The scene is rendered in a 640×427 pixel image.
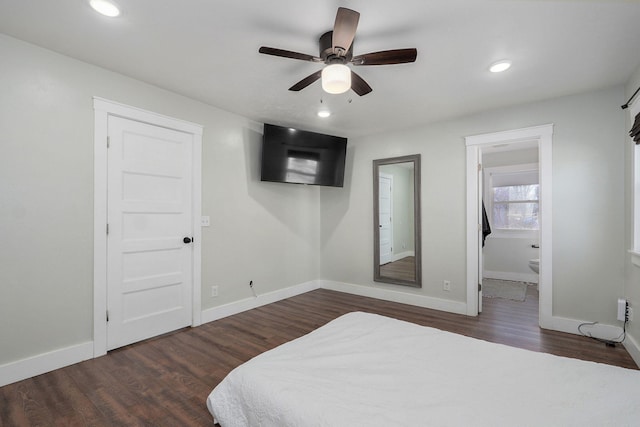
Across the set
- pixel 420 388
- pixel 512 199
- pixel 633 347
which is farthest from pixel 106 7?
pixel 512 199

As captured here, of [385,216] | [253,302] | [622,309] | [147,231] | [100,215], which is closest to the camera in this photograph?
[100,215]

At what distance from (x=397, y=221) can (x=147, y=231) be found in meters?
3.45

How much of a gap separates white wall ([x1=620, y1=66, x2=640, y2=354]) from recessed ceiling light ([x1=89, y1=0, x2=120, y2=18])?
3.91 meters

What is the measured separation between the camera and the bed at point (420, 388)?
3.34 ft

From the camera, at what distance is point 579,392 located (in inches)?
44.9

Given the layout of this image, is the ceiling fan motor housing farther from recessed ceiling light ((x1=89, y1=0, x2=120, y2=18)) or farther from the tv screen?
the tv screen

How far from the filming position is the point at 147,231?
2.87 m

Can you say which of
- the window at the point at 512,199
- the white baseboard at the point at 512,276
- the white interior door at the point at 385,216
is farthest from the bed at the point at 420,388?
the window at the point at 512,199

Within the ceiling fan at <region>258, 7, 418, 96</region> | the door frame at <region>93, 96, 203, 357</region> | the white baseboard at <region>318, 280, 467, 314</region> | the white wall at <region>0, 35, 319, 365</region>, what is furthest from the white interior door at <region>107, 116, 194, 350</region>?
the white baseboard at <region>318, 280, 467, 314</region>

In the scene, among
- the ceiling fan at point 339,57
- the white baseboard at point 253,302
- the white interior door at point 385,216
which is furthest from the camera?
the white interior door at point 385,216

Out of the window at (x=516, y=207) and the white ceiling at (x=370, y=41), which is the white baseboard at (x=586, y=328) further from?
the window at (x=516, y=207)

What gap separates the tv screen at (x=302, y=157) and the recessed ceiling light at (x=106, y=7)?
1978 millimetres

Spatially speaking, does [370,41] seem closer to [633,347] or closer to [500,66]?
[500,66]

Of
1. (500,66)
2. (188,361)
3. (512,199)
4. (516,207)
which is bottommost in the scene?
(188,361)
